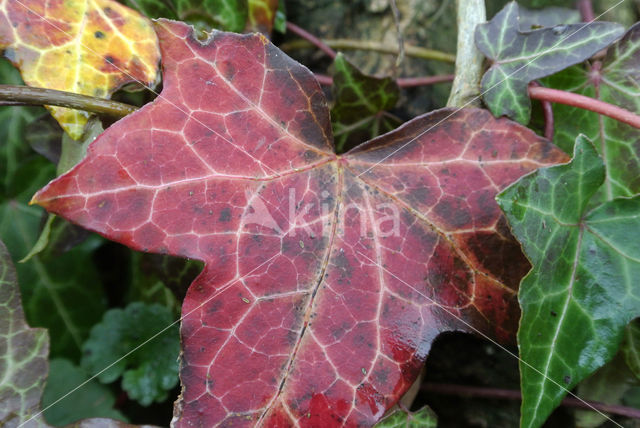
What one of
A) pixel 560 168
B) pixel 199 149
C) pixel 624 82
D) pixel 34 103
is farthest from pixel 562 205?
pixel 34 103

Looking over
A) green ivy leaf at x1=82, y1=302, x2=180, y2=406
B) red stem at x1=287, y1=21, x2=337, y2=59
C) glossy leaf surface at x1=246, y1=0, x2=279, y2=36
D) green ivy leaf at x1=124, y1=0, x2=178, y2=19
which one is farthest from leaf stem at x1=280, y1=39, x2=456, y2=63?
green ivy leaf at x1=82, y1=302, x2=180, y2=406

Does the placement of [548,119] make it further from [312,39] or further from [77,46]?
[77,46]

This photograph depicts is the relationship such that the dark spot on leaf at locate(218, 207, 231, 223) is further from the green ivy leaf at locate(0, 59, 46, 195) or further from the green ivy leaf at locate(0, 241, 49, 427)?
the green ivy leaf at locate(0, 59, 46, 195)

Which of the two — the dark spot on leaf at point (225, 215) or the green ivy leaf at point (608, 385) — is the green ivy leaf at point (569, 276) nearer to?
the green ivy leaf at point (608, 385)

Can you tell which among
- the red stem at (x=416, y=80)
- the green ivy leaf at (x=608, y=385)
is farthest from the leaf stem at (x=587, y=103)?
the green ivy leaf at (x=608, y=385)

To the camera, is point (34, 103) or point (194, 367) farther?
point (34, 103)

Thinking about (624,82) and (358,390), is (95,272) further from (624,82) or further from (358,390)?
(624,82)
